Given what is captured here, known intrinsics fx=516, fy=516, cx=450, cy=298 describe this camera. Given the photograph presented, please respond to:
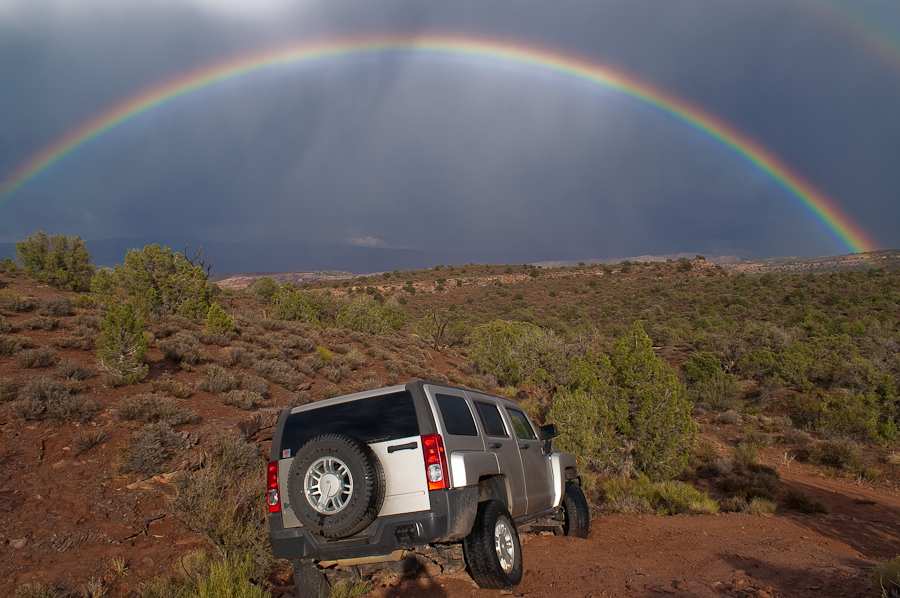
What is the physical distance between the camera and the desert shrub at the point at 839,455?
57.3ft

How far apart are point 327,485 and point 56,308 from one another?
55.4 ft

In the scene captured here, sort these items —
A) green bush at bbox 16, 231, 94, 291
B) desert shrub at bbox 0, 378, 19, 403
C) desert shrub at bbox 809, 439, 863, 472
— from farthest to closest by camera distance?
green bush at bbox 16, 231, 94, 291
desert shrub at bbox 809, 439, 863, 472
desert shrub at bbox 0, 378, 19, 403

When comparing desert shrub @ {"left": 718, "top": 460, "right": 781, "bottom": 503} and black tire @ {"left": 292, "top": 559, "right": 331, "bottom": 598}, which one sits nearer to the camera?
black tire @ {"left": 292, "top": 559, "right": 331, "bottom": 598}

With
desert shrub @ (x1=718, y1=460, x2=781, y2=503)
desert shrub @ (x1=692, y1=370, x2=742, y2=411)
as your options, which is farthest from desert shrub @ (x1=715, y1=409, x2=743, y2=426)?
desert shrub @ (x1=718, y1=460, x2=781, y2=503)

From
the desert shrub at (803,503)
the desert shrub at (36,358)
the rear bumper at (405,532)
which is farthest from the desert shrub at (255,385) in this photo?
the desert shrub at (803,503)

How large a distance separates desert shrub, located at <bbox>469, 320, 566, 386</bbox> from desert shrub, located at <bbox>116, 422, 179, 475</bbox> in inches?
704

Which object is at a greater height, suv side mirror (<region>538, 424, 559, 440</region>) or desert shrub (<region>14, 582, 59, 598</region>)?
suv side mirror (<region>538, 424, 559, 440</region>)

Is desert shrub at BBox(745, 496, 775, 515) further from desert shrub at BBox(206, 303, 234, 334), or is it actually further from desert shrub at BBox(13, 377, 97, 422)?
desert shrub at BBox(206, 303, 234, 334)

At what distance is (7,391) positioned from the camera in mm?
9375

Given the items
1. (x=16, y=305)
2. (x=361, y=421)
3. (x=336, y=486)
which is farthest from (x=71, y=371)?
(x=336, y=486)

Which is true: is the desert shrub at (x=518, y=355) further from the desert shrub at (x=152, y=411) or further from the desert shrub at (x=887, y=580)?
the desert shrub at (x=887, y=580)

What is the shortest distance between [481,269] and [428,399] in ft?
283

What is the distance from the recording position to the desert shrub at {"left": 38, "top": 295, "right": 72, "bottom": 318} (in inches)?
650

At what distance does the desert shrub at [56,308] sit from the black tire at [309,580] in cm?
1592
